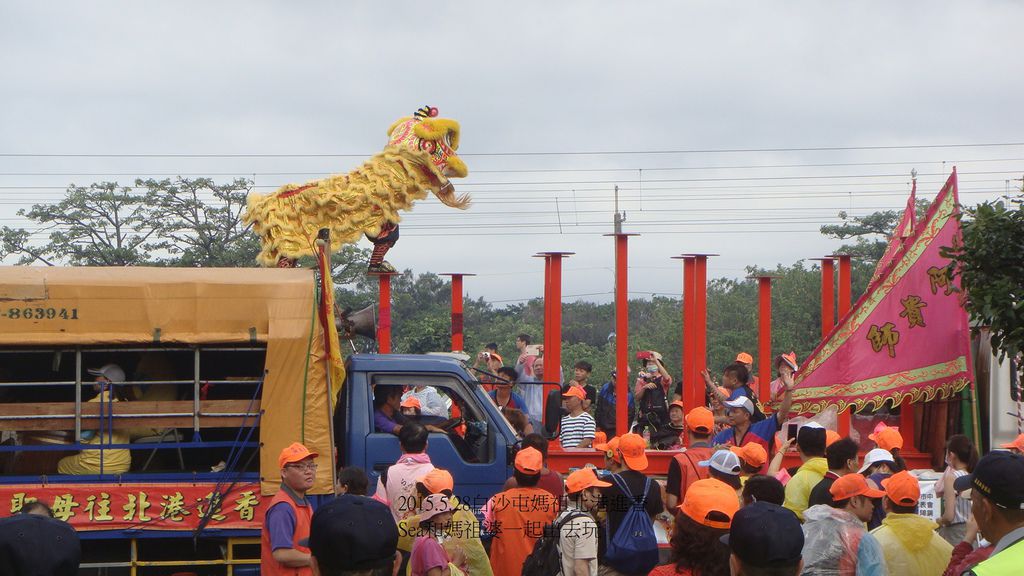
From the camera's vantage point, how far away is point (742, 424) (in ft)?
28.6

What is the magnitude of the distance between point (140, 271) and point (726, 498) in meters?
5.03

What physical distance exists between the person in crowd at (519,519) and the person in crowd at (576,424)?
480 centimetres

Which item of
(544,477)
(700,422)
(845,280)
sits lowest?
(544,477)

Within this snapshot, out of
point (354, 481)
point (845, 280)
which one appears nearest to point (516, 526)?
point (354, 481)

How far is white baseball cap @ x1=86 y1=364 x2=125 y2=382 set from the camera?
7941 millimetres

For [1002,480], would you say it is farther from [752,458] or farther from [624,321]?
[624,321]

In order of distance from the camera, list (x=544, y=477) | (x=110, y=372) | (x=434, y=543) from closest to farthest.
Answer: (x=434, y=543) < (x=544, y=477) < (x=110, y=372)

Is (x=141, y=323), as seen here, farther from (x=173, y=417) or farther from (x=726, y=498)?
(x=726, y=498)

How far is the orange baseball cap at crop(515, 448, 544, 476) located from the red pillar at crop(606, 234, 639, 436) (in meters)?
5.39

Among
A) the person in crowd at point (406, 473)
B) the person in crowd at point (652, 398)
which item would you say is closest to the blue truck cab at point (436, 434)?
the person in crowd at point (406, 473)

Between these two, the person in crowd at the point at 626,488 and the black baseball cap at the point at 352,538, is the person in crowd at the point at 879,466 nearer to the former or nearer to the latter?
the person in crowd at the point at 626,488

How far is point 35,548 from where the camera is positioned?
314 centimetres

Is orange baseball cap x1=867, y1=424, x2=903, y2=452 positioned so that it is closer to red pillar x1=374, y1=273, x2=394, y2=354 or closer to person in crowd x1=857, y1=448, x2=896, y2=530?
person in crowd x1=857, y1=448, x2=896, y2=530

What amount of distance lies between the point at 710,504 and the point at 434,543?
1.50 m
